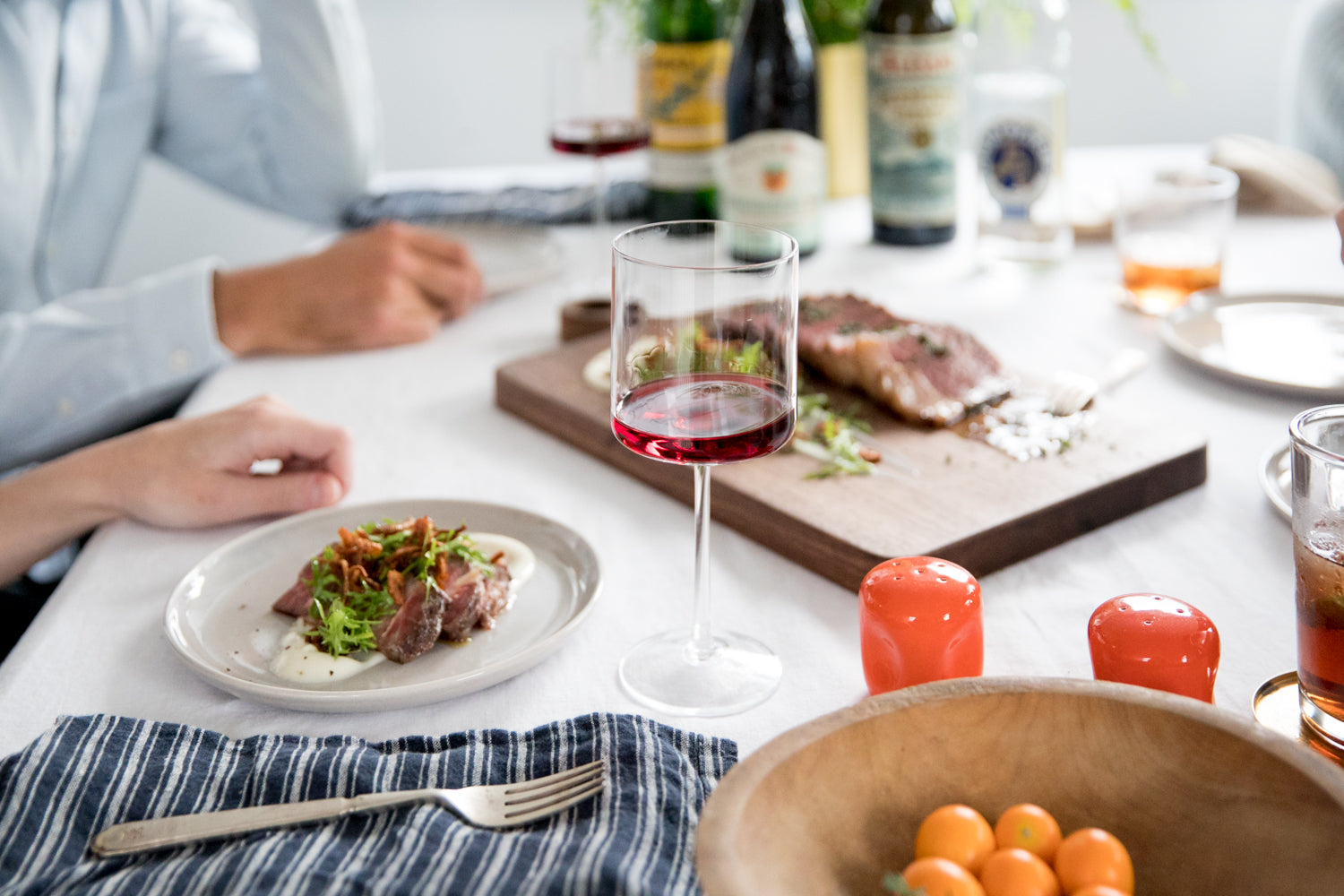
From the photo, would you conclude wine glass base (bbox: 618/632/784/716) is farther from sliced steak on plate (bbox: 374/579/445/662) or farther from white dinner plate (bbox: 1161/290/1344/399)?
white dinner plate (bbox: 1161/290/1344/399)

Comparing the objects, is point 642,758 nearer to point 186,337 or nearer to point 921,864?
point 921,864

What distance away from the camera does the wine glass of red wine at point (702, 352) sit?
74cm

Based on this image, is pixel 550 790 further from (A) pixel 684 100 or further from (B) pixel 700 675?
(A) pixel 684 100

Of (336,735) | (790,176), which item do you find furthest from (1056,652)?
(790,176)

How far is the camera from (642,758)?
2.29 ft

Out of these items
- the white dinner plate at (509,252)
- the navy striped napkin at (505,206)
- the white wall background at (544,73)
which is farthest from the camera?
the white wall background at (544,73)

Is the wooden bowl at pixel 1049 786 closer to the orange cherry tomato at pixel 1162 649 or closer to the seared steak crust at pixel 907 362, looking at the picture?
the orange cherry tomato at pixel 1162 649

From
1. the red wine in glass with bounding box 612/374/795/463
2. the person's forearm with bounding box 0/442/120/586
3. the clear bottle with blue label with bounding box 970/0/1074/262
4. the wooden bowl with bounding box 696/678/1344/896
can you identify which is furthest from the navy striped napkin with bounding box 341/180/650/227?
the wooden bowl with bounding box 696/678/1344/896

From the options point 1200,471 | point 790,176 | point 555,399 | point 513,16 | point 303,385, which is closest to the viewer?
point 1200,471

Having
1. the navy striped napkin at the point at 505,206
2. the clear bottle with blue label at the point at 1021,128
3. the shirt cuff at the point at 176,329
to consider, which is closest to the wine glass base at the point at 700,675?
the shirt cuff at the point at 176,329

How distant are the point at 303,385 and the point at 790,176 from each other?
28.4 inches

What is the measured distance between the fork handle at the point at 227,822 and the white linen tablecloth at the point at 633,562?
0.12m

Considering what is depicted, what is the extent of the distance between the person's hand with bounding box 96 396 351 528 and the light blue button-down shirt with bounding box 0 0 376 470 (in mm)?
417

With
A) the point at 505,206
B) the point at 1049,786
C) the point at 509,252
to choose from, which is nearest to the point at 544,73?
the point at 505,206
